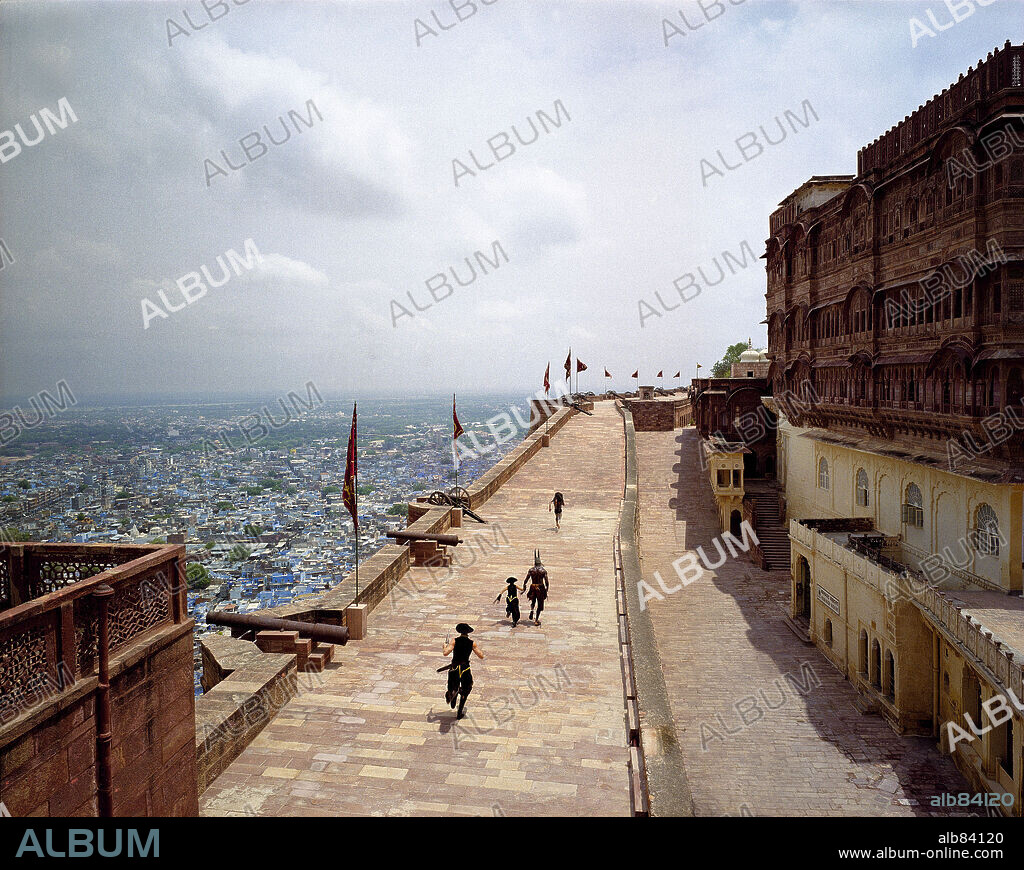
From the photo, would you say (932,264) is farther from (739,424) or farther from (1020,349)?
(739,424)

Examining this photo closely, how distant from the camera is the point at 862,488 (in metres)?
25.9

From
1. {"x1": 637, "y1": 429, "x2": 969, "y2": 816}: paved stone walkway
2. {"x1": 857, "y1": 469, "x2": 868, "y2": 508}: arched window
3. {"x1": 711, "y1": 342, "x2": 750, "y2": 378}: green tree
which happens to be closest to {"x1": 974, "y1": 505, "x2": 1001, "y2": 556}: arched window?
{"x1": 637, "y1": 429, "x2": 969, "y2": 816}: paved stone walkway

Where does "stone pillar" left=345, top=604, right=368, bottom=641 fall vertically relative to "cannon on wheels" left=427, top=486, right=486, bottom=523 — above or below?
below

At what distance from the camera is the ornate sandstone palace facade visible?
50.5ft

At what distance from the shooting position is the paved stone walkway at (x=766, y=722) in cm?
1445

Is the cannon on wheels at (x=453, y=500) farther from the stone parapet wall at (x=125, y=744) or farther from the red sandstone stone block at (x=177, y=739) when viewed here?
the stone parapet wall at (x=125, y=744)

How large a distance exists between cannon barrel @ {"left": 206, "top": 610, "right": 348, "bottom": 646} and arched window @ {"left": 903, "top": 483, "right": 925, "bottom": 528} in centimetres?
1902

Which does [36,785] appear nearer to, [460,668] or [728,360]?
[460,668]

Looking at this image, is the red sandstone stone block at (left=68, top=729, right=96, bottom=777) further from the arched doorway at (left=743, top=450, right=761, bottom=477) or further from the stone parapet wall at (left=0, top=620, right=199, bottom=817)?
the arched doorway at (left=743, top=450, right=761, bottom=477)

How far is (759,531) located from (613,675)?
84.2 ft

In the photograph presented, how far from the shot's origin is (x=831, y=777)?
49.6 ft

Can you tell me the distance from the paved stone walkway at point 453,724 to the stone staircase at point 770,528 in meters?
19.4

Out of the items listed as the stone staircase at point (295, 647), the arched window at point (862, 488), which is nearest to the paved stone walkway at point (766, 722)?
the arched window at point (862, 488)
